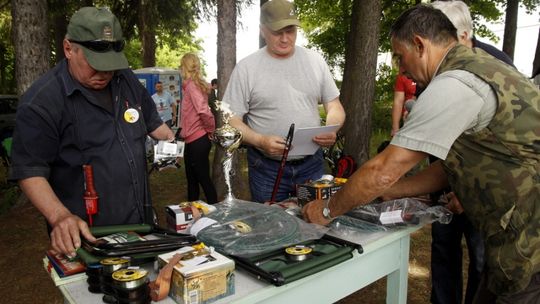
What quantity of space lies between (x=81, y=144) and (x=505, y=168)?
5.20 ft

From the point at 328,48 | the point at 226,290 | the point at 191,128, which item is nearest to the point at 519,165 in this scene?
the point at 226,290

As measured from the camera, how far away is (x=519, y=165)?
137 cm

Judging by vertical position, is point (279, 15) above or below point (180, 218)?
above

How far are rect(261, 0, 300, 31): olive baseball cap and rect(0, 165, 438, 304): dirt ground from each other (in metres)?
2.02

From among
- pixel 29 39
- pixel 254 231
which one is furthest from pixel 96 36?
pixel 29 39

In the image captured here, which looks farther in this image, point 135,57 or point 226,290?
point 135,57

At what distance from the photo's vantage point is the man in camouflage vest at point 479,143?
1.33 meters

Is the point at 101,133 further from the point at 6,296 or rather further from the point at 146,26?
the point at 146,26

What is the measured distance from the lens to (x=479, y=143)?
4.53 feet

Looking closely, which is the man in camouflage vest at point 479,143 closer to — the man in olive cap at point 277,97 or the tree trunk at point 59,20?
the man in olive cap at point 277,97

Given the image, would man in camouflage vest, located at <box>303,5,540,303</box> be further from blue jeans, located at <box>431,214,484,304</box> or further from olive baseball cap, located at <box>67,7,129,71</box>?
olive baseball cap, located at <box>67,7,129,71</box>

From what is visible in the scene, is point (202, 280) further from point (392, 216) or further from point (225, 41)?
point (225, 41)

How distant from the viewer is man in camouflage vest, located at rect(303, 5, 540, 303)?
1.33 m

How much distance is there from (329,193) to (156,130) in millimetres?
929
